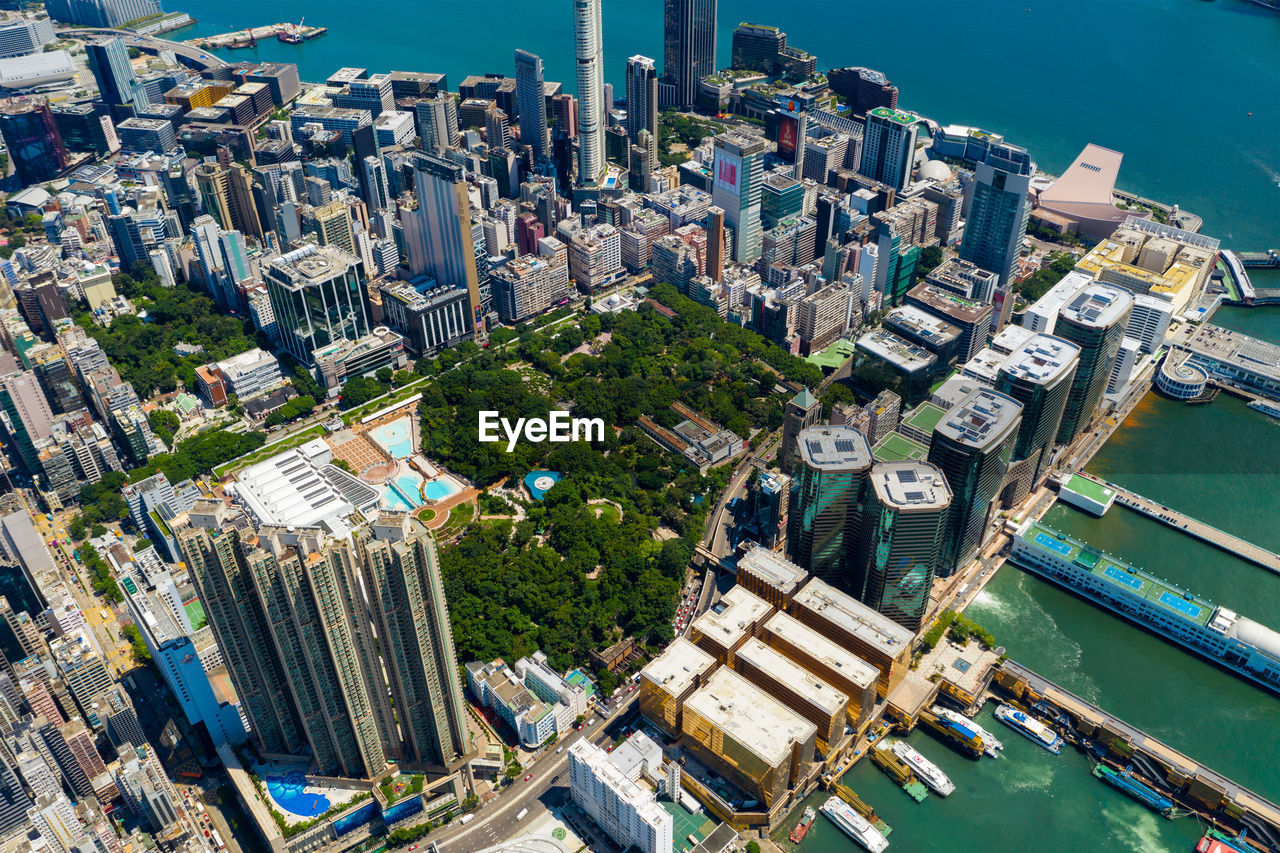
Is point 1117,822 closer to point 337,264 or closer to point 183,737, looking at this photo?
point 183,737

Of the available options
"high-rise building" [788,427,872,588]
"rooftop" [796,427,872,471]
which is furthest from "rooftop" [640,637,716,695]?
"rooftop" [796,427,872,471]

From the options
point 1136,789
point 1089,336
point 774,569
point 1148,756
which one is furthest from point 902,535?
point 1089,336

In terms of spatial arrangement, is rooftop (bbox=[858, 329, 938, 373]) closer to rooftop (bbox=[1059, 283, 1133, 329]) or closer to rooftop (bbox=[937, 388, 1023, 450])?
rooftop (bbox=[1059, 283, 1133, 329])

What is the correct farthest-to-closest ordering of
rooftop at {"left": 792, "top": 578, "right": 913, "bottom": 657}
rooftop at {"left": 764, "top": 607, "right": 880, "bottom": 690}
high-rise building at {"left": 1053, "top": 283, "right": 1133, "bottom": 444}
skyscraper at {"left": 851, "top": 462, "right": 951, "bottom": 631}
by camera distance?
high-rise building at {"left": 1053, "top": 283, "right": 1133, "bottom": 444}
skyscraper at {"left": 851, "top": 462, "right": 951, "bottom": 631}
rooftop at {"left": 792, "top": 578, "right": 913, "bottom": 657}
rooftop at {"left": 764, "top": 607, "right": 880, "bottom": 690}

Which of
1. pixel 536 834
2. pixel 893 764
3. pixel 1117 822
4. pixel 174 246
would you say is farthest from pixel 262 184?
pixel 1117 822

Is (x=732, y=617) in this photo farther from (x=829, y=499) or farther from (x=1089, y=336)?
(x=1089, y=336)

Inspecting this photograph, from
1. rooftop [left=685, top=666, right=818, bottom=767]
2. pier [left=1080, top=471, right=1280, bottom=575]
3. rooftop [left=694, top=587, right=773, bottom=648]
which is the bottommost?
pier [left=1080, top=471, right=1280, bottom=575]

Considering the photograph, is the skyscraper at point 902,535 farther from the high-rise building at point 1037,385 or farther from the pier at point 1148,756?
the high-rise building at point 1037,385

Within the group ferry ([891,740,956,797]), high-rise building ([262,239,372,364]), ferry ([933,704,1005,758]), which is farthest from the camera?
high-rise building ([262,239,372,364])

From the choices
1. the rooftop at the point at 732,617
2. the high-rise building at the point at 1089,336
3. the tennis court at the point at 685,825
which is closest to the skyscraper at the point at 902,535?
the rooftop at the point at 732,617
